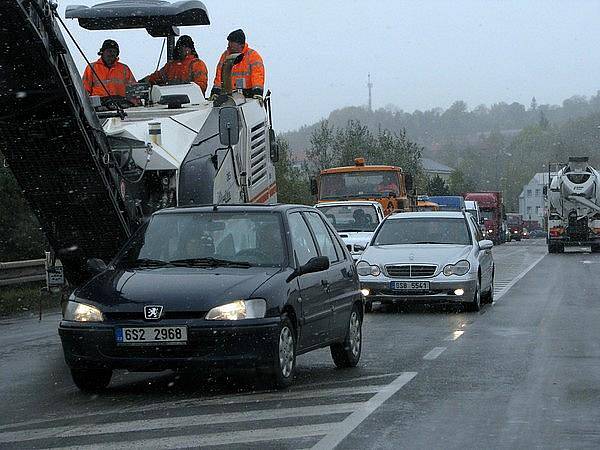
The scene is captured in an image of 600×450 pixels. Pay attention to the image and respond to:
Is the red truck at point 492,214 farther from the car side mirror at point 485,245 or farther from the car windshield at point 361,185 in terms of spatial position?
the car side mirror at point 485,245

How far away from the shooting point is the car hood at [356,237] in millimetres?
24094

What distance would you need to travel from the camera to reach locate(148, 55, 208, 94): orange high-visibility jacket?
17.3m

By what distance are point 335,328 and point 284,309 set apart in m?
1.43

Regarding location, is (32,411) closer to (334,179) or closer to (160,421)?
(160,421)

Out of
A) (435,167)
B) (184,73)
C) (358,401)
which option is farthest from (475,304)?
(435,167)

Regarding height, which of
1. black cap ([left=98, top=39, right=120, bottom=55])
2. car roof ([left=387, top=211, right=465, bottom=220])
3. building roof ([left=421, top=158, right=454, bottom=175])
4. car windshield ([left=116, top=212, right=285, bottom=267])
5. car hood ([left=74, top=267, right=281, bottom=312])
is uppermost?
black cap ([left=98, top=39, right=120, bottom=55])

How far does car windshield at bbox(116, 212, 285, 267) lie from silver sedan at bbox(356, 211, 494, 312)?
7.97 meters

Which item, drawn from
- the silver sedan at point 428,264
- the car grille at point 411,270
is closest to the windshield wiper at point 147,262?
the silver sedan at point 428,264

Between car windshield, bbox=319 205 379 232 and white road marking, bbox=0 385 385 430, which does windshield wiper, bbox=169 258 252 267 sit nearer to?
white road marking, bbox=0 385 385 430

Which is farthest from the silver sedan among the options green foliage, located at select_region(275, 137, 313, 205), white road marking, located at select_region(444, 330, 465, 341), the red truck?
the red truck

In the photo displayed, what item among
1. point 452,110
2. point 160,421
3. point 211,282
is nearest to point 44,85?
point 211,282

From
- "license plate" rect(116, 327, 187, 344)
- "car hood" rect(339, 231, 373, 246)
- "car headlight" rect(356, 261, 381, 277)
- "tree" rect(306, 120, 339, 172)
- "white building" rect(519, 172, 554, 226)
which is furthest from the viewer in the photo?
"white building" rect(519, 172, 554, 226)

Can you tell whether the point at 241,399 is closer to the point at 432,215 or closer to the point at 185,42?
the point at 185,42

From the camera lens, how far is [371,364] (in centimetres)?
1133
